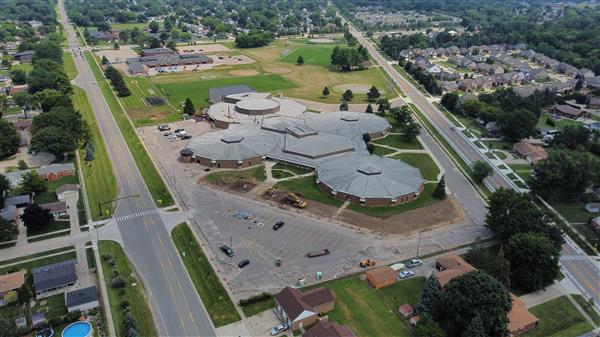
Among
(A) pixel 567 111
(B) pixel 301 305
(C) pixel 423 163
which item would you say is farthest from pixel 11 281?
(A) pixel 567 111

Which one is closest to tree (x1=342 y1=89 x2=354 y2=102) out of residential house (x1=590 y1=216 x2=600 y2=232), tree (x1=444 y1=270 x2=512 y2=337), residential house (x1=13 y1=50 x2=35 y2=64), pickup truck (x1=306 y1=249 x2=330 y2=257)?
residential house (x1=590 y1=216 x2=600 y2=232)

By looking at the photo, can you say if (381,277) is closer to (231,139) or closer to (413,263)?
(413,263)

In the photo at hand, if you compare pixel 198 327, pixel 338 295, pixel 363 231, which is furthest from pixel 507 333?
pixel 198 327

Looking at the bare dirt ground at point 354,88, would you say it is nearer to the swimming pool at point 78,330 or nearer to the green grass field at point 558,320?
the green grass field at point 558,320

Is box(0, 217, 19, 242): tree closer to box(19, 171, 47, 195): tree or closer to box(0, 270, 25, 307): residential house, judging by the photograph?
box(0, 270, 25, 307): residential house

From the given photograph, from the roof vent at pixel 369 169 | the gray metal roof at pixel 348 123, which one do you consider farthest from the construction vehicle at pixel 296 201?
the gray metal roof at pixel 348 123
